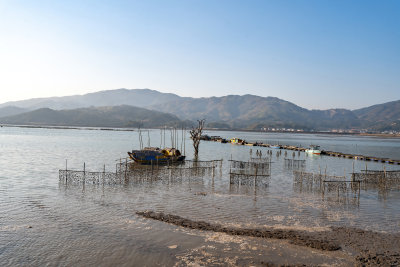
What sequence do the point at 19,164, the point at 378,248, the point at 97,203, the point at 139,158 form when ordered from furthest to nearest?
the point at 139,158, the point at 19,164, the point at 97,203, the point at 378,248

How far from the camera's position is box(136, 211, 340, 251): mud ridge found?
45.6 feet

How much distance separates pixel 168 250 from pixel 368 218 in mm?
13293

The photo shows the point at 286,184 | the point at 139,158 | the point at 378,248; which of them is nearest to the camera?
the point at 378,248

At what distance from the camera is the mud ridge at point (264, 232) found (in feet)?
45.6

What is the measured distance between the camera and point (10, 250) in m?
12.5

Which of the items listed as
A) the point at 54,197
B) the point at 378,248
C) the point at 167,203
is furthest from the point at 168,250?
the point at 54,197

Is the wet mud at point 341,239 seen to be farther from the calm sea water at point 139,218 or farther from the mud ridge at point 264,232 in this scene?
the calm sea water at point 139,218

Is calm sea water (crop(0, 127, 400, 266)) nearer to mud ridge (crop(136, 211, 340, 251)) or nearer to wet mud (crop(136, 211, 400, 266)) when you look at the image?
mud ridge (crop(136, 211, 340, 251))

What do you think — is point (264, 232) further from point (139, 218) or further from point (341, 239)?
point (139, 218)

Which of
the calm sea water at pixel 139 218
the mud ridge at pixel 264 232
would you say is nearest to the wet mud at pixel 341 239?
the mud ridge at pixel 264 232

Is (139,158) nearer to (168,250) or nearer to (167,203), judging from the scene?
(167,203)

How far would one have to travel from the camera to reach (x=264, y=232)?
15.1m

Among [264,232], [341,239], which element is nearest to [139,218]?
[264,232]

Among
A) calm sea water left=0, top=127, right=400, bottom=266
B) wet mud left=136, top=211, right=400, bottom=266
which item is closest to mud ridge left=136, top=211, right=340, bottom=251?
wet mud left=136, top=211, right=400, bottom=266
